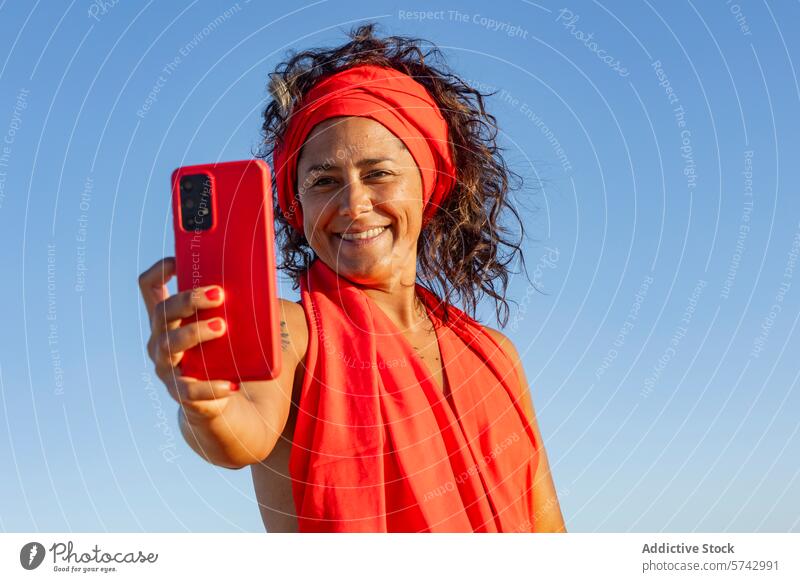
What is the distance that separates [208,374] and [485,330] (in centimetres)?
237

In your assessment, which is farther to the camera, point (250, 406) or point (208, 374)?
point (250, 406)

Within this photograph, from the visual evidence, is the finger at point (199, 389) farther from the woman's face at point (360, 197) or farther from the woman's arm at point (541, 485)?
the woman's arm at point (541, 485)

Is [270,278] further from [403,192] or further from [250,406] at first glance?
[403,192]

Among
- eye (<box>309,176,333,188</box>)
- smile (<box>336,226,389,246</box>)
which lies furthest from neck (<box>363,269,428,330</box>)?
eye (<box>309,176,333,188</box>)

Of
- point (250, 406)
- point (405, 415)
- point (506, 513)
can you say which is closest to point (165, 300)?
point (250, 406)

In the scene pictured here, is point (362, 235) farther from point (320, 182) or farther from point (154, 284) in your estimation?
point (154, 284)

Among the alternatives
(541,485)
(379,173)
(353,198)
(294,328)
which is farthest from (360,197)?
(541,485)

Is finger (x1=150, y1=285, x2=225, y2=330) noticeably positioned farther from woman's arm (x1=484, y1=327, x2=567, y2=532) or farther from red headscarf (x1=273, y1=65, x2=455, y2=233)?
woman's arm (x1=484, y1=327, x2=567, y2=532)

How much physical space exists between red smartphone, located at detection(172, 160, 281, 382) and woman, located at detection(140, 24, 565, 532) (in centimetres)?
40

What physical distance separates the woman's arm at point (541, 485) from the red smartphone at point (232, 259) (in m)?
2.19

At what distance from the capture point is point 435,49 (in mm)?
4930

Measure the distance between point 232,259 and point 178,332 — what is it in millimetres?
360

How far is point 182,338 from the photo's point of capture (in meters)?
2.55
